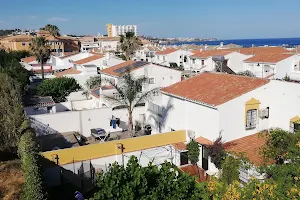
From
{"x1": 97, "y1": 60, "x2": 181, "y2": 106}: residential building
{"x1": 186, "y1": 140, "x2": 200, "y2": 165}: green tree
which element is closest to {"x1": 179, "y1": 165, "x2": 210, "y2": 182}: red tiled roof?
{"x1": 186, "y1": 140, "x2": 200, "y2": 165}: green tree

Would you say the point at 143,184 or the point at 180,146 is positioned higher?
the point at 143,184

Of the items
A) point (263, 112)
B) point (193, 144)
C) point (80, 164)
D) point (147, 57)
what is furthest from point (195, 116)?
point (147, 57)

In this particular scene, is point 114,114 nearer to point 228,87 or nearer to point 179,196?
point 228,87

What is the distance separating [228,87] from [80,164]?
11315 mm

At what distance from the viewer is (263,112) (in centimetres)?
2047

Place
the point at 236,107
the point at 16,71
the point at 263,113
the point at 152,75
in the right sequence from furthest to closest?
the point at 16,71 → the point at 152,75 → the point at 263,113 → the point at 236,107

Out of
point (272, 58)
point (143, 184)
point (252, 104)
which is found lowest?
point (143, 184)

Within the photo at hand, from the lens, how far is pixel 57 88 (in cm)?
3803

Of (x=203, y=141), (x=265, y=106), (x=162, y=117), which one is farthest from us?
(x=162, y=117)

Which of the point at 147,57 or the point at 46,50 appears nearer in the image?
the point at 46,50

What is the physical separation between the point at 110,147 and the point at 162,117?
22.7ft

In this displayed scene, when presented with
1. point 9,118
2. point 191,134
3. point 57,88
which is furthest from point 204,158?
point 57,88

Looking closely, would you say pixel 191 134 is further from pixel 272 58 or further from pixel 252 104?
pixel 272 58

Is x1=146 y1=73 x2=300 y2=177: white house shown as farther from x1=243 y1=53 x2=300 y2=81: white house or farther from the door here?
x1=243 y1=53 x2=300 y2=81: white house
